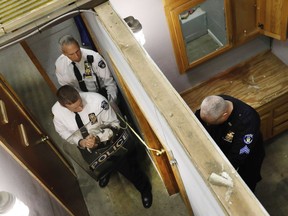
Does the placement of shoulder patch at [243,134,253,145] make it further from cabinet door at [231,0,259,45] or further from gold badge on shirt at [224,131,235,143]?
cabinet door at [231,0,259,45]

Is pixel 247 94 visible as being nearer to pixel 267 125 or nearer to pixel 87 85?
pixel 267 125

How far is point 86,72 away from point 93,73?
84 mm

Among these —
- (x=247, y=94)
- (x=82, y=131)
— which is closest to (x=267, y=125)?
(x=247, y=94)

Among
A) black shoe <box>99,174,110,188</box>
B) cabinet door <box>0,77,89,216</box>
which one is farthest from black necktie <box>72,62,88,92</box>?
black shoe <box>99,174,110,188</box>

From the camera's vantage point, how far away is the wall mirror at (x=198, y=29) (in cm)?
360

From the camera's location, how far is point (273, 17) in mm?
3627

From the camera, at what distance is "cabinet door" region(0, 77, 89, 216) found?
3.30m

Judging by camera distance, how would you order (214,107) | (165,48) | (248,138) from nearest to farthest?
1. (214,107)
2. (248,138)
3. (165,48)

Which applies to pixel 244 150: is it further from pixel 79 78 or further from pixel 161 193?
pixel 79 78

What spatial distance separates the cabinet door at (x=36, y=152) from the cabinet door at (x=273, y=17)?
117 inches

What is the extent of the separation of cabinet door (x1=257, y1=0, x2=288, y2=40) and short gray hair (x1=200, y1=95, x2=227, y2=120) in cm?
136

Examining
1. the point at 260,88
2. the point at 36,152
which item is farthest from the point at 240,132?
the point at 36,152

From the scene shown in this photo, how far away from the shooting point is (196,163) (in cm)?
168

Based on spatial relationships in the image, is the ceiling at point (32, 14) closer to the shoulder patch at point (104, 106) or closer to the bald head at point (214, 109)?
the shoulder patch at point (104, 106)
